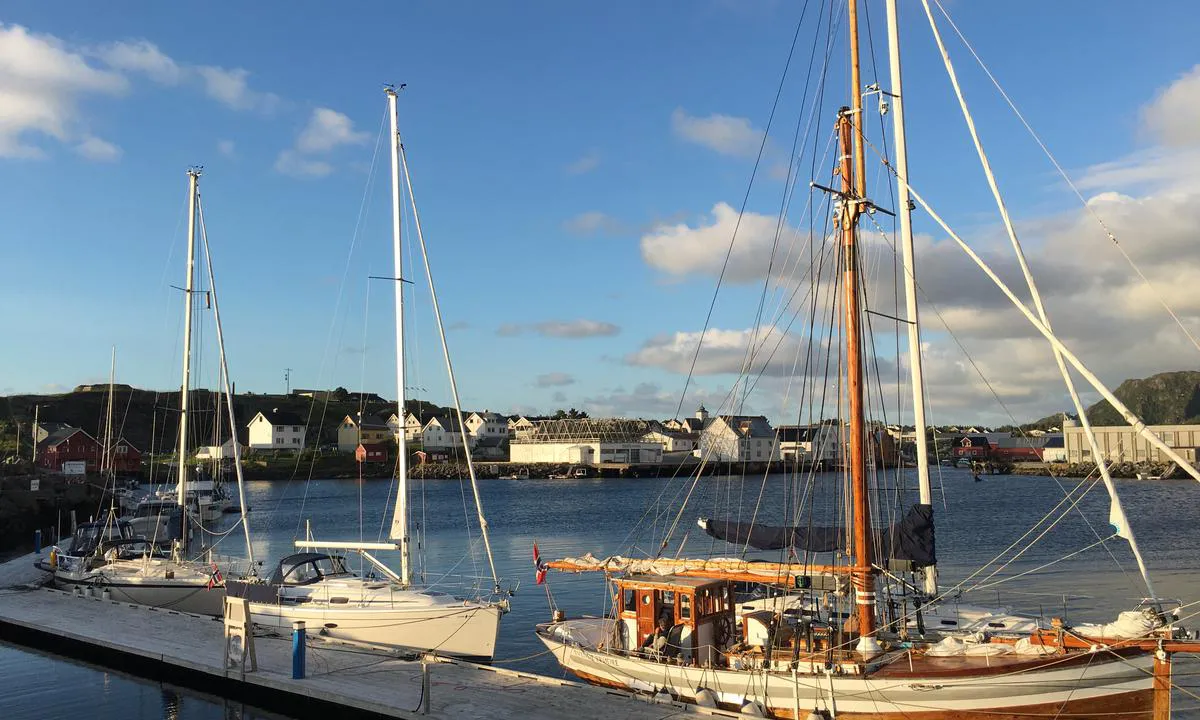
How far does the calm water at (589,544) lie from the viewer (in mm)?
23375

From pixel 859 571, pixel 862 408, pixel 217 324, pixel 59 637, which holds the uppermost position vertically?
pixel 217 324

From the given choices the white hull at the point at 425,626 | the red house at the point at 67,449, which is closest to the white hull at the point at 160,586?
the white hull at the point at 425,626

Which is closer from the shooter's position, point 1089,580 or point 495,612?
point 495,612

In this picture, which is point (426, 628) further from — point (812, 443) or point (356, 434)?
point (356, 434)

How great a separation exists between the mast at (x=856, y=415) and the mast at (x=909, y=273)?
17.0 feet

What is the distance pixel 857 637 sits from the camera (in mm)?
18266

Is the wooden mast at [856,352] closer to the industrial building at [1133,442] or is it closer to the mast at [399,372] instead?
the mast at [399,372]

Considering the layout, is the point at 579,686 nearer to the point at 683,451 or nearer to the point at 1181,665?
the point at 1181,665

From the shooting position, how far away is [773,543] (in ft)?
74.9

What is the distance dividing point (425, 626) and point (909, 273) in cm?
1778

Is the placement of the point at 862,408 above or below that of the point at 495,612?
above

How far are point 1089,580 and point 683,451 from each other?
138938mm

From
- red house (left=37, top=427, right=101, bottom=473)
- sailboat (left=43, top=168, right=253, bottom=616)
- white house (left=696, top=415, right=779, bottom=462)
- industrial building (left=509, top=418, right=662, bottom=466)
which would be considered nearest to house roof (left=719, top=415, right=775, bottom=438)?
white house (left=696, top=415, right=779, bottom=462)

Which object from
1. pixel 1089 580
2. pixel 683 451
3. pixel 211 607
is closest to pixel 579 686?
pixel 211 607
